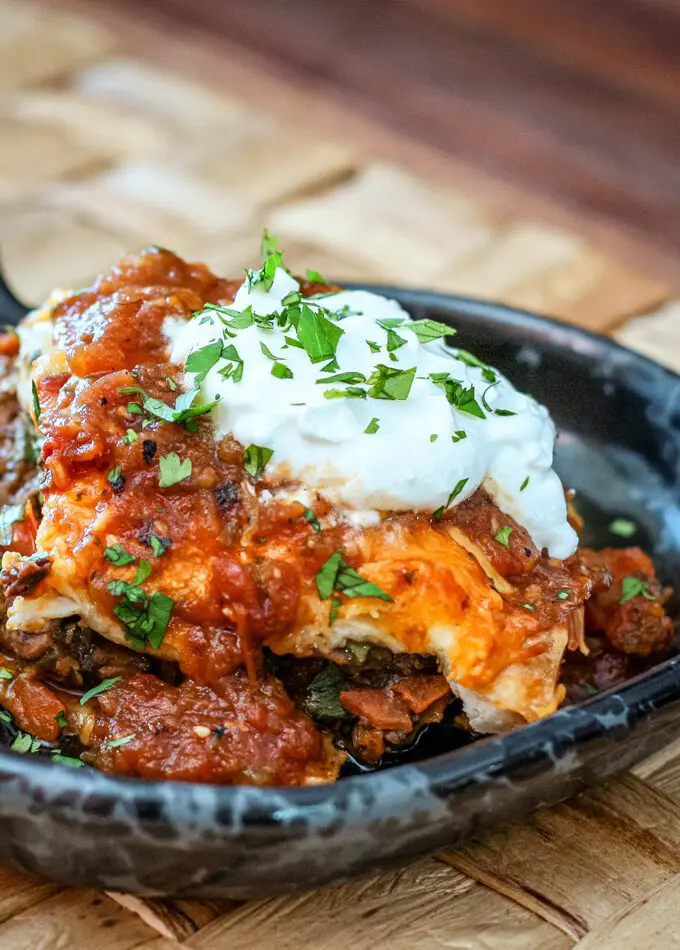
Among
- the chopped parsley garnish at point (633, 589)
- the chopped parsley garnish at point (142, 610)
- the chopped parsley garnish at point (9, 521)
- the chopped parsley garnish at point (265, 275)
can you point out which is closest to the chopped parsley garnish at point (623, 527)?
the chopped parsley garnish at point (633, 589)

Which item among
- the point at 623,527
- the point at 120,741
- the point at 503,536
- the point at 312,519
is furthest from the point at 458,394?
the point at 120,741

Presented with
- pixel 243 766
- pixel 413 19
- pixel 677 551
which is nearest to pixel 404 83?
pixel 413 19

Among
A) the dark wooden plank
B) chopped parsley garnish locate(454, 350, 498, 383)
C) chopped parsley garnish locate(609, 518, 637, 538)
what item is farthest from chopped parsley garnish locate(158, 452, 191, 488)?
the dark wooden plank

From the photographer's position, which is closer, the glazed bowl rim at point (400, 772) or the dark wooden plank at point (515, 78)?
the glazed bowl rim at point (400, 772)

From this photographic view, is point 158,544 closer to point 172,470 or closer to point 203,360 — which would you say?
point 172,470

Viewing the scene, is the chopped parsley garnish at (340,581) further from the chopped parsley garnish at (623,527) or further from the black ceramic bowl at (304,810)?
the chopped parsley garnish at (623,527)

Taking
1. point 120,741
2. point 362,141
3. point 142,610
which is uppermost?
point 142,610
